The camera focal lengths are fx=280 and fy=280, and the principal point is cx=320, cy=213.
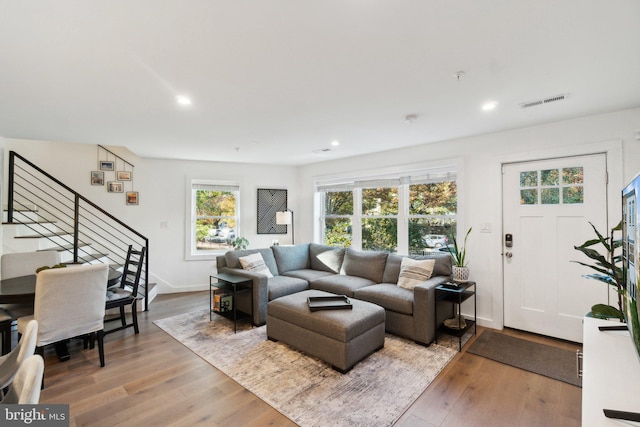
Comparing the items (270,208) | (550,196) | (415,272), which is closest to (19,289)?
(270,208)

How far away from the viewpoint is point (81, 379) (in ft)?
7.65

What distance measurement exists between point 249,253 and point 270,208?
170 cm

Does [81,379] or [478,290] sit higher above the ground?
[478,290]

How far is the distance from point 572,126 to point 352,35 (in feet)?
9.29

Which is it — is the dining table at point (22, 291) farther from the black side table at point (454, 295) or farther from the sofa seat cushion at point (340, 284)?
the black side table at point (454, 295)

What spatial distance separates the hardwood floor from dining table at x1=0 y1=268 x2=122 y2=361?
9 cm

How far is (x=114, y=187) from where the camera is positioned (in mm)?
4703

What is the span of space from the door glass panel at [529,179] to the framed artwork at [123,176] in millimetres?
5841

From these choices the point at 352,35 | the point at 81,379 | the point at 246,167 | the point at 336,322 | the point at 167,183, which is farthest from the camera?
the point at 246,167

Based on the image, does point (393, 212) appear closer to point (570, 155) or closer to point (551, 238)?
point (551, 238)

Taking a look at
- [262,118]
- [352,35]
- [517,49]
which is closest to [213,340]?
[262,118]

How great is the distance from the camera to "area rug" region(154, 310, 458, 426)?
196cm

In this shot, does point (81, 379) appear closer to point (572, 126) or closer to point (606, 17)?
point (606, 17)

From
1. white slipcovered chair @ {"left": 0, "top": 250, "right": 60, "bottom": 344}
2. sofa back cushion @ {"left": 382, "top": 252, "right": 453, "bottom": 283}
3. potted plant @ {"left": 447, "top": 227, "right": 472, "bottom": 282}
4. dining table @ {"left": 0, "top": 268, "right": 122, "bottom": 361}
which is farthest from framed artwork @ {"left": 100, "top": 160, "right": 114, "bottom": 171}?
potted plant @ {"left": 447, "top": 227, "right": 472, "bottom": 282}
